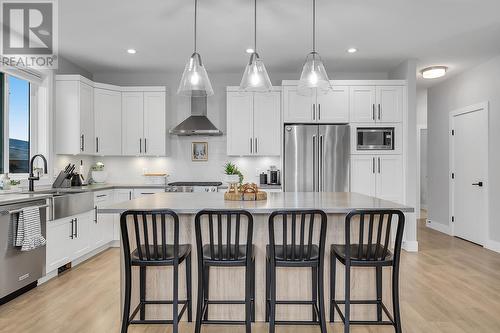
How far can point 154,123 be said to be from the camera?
5.48 m

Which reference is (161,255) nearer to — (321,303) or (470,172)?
(321,303)

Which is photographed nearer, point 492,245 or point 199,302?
point 199,302

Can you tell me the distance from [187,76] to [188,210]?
121 cm

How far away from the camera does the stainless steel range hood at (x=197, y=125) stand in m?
5.25

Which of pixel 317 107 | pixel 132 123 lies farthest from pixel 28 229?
pixel 317 107

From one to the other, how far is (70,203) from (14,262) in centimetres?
99

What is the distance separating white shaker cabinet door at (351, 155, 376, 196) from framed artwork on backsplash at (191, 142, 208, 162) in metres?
2.42

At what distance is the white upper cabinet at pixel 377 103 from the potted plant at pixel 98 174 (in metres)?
4.09

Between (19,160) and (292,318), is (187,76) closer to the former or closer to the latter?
(292,318)

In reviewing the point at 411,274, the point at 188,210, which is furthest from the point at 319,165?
the point at 188,210

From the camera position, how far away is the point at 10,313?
2846 mm

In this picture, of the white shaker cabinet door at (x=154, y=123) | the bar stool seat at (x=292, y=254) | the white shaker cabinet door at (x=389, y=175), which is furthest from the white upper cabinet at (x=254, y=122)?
the bar stool seat at (x=292, y=254)

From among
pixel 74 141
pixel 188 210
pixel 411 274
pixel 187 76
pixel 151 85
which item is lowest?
pixel 411 274

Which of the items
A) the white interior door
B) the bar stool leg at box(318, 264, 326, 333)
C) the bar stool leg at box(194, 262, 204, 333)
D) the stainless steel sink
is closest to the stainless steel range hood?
the stainless steel sink
